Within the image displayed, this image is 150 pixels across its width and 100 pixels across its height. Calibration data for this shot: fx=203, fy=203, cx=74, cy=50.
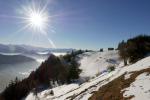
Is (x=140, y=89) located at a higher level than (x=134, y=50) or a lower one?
lower

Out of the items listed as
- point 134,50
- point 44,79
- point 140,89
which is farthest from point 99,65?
point 140,89

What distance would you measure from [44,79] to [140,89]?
12043 centimetres

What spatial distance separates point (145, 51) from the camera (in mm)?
88062

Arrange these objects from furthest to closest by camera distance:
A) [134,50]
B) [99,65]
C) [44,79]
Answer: [99,65], [44,79], [134,50]

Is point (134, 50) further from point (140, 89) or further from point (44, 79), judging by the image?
point (44, 79)

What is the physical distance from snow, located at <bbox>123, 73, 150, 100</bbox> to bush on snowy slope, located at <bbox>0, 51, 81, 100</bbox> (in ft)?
257

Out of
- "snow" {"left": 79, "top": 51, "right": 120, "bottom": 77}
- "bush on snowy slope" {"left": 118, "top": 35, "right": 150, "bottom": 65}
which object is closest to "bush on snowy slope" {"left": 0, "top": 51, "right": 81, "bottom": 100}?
"snow" {"left": 79, "top": 51, "right": 120, "bottom": 77}

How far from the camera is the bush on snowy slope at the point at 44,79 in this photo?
109 metres

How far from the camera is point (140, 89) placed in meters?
24.8

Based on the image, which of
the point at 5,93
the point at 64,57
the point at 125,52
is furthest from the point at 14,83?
the point at 125,52

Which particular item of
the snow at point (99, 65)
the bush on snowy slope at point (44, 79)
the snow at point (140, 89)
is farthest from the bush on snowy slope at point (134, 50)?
the bush on snowy slope at point (44, 79)

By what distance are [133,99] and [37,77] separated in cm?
12708

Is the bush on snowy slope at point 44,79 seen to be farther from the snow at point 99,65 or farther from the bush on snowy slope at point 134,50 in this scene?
the bush on snowy slope at point 134,50

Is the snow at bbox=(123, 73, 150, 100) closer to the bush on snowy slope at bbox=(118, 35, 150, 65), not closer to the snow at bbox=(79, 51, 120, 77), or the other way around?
the bush on snowy slope at bbox=(118, 35, 150, 65)
